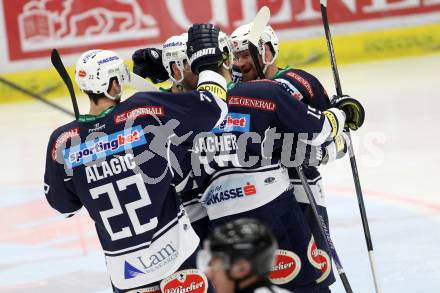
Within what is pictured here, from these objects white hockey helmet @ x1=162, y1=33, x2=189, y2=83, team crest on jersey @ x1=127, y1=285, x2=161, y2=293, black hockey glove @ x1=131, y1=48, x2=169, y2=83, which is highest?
white hockey helmet @ x1=162, y1=33, x2=189, y2=83

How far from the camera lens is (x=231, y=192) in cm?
367

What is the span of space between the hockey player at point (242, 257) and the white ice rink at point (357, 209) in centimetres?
272

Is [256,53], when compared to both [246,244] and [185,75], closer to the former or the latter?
[185,75]

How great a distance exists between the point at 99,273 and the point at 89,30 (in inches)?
228

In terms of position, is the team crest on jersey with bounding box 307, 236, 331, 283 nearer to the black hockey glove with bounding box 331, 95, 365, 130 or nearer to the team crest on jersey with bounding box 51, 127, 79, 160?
the black hockey glove with bounding box 331, 95, 365, 130

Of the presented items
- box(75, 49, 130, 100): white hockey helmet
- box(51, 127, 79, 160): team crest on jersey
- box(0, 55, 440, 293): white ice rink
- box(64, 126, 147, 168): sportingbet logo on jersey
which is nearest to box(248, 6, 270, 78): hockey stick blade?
box(75, 49, 130, 100): white hockey helmet

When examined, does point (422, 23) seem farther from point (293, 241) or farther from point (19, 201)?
point (293, 241)

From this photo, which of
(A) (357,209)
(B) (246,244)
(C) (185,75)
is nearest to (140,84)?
(C) (185,75)

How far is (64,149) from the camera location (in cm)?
331

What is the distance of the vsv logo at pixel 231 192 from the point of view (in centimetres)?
367

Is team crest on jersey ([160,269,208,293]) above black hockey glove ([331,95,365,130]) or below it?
below

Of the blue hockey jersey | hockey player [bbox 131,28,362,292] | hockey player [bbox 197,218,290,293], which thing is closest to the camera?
hockey player [bbox 197,218,290,293]

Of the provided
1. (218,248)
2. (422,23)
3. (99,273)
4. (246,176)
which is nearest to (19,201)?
(99,273)

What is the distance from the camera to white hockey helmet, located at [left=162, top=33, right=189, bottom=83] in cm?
371
